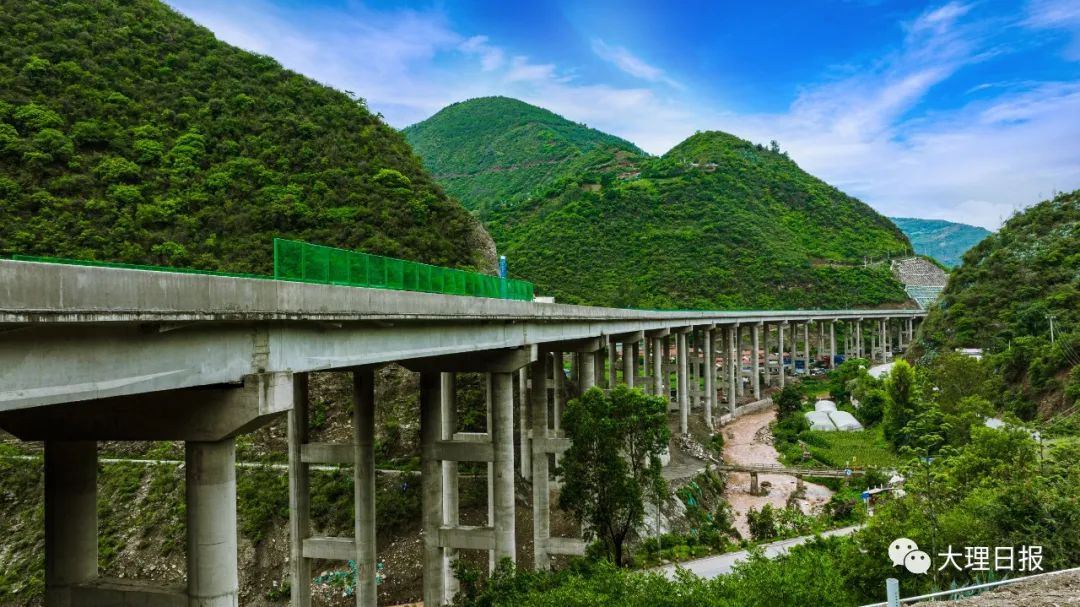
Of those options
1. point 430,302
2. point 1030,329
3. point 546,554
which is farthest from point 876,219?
point 430,302

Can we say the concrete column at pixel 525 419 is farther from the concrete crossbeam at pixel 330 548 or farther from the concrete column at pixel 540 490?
the concrete crossbeam at pixel 330 548

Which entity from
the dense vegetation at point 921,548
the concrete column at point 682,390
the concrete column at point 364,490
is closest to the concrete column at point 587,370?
the dense vegetation at point 921,548

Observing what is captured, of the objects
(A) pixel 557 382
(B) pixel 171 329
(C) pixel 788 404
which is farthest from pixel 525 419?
(C) pixel 788 404

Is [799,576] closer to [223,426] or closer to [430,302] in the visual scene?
[430,302]

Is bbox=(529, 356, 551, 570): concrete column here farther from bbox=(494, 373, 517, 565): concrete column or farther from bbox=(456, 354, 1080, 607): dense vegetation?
bbox=(456, 354, 1080, 607): dense vegetation

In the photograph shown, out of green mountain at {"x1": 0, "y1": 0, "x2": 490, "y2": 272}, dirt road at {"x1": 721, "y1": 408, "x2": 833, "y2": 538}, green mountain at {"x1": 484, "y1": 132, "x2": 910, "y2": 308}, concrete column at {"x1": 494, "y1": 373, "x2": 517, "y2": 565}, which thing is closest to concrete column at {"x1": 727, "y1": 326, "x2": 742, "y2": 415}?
dirt road at {"x1": 721, "y1": 408, "x2": 833, "y2": 538}

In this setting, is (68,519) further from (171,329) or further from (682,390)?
(682,390)
